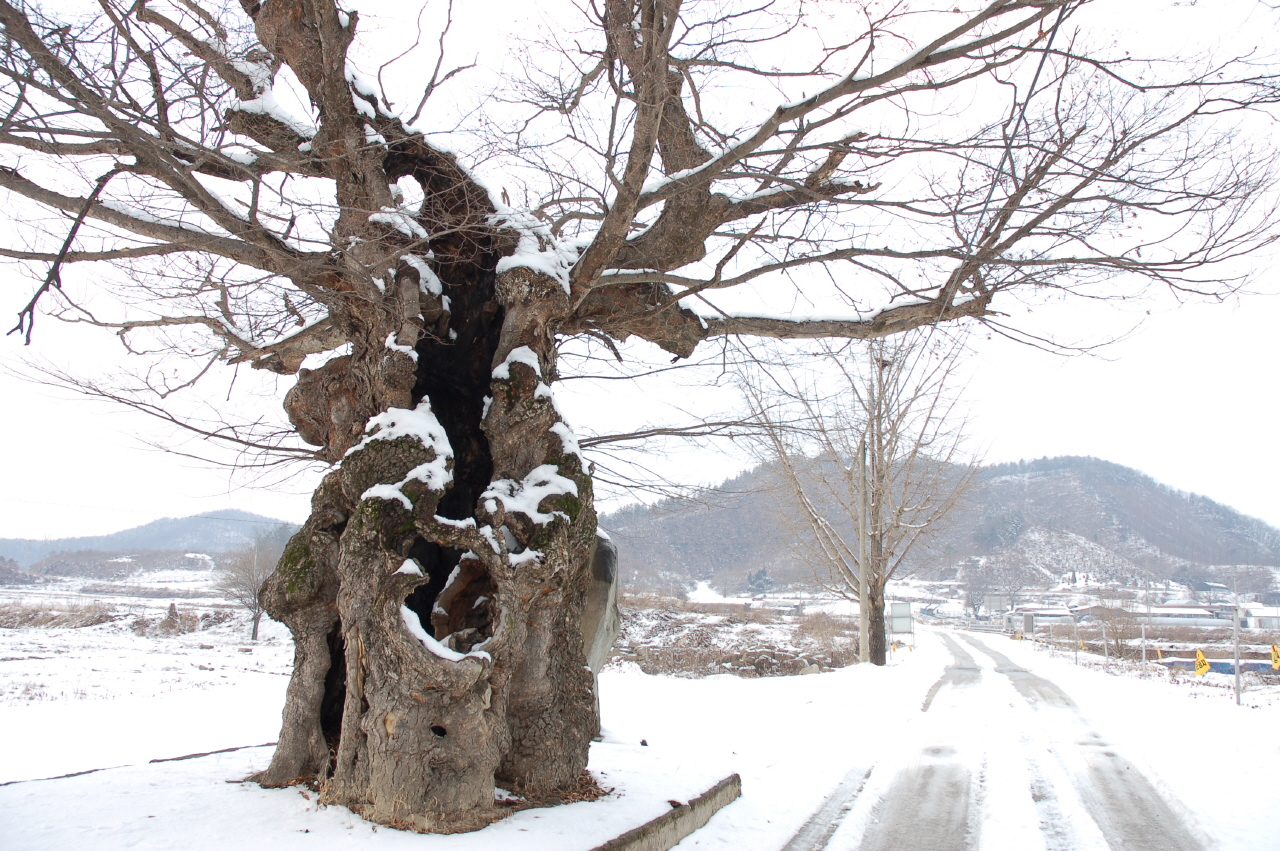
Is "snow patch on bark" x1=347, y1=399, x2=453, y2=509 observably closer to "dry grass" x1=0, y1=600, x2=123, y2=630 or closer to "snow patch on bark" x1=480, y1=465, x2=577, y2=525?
"snow patch on bark" x1=480, y1=465, x2=577, y2=525

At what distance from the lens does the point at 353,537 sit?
4.24 meters

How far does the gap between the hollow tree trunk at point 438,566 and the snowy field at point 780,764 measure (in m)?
0.38

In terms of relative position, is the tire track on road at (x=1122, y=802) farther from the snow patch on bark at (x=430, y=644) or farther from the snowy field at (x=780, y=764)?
the snow patch on bark at (x=430, y=644)

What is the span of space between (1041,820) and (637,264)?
528 cm

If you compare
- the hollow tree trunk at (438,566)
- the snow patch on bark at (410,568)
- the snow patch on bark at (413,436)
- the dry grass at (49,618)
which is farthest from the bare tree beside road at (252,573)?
the snow patch on bark at (410,568)

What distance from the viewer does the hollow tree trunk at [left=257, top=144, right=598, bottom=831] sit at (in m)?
4.03

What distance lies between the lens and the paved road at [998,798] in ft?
15.6

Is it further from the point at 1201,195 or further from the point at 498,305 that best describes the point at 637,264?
the point at 1201,195

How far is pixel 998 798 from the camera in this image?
5.75 metres

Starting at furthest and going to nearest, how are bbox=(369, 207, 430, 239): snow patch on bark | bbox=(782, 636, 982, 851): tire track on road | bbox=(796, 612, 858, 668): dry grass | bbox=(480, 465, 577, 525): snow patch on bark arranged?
bbox=(796, 612, 858, 668): dry grass → bbox=(369, 207, 430, 239): snow patch on bark → bbox=(782, 636, 982, 851): tire track on road → bbox=(480, 465, 577, 525): snow patch on bark

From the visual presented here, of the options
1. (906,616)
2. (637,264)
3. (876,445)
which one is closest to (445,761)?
(637,264)

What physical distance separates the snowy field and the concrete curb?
0.28 feet

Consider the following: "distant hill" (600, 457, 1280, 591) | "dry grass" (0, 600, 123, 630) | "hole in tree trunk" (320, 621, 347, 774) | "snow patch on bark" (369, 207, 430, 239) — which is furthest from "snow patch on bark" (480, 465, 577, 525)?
"distant hill" (600, 457, 1280, 591)

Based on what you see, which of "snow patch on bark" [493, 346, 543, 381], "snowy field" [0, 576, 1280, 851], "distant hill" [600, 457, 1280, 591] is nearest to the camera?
"snowy field" [0, 576, 1280, 851]
